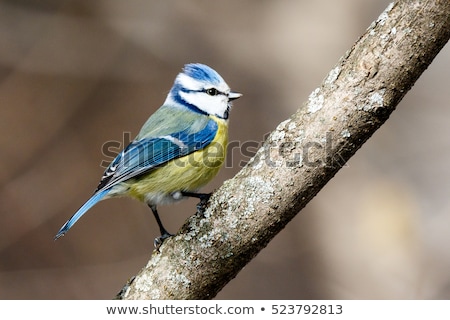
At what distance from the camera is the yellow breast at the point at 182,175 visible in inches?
109

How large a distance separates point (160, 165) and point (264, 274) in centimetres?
225

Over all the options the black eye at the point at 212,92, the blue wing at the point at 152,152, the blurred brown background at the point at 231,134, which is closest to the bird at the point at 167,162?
the blue wing at the point at 152,152

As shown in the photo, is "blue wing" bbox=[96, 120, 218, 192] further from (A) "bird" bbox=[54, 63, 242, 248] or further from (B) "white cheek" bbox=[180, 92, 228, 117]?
(B) "white cheek" bbox=[180, 92, 228, 117]

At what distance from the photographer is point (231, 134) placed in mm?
4953

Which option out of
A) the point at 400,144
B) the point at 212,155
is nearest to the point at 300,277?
the point at 400,144

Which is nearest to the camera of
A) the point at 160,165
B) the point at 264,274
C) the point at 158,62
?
the point at 160,165

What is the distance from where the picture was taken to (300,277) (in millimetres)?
4777

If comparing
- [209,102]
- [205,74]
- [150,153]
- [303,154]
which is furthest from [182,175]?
[303,154]

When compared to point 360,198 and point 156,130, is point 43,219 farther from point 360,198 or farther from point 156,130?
point 360,198

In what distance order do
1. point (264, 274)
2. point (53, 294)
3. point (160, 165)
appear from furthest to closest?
point (264, 274) < point (53, 294) < point (160, 165)

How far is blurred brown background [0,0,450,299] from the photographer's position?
14.9 ft

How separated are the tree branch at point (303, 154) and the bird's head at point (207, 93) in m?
0.97

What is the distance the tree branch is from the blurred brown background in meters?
2.37

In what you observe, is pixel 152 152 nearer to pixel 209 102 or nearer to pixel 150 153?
pixel 150 153
